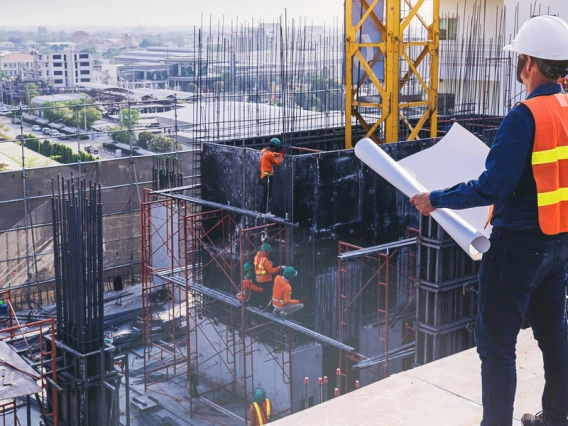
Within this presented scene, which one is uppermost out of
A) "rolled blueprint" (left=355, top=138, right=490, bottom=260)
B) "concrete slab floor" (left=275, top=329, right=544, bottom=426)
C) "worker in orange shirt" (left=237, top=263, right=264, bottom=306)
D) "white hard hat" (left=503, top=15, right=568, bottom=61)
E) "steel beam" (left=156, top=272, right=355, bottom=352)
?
"white hard hat" (left=503, top=15, right=568, bottom=61)

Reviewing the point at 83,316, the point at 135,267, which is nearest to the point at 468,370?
the point at 83,316

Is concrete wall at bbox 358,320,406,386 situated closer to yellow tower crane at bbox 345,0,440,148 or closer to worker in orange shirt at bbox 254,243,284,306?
worker in orange shirt at bbox 254,243,284,306

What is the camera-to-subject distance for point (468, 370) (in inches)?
175

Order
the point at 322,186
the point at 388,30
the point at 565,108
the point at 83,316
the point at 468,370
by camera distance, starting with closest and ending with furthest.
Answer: the point at 565,108
the point at 468,370
the point at 83,316
the point at 322,186
the point at 388,30

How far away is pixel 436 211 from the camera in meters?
3.15

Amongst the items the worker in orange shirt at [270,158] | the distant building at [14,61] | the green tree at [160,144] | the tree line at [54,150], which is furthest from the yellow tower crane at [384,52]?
the distant building at [14,61]

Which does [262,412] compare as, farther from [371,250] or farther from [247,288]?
[371,250]

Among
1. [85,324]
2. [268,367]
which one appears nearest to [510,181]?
[85,324]

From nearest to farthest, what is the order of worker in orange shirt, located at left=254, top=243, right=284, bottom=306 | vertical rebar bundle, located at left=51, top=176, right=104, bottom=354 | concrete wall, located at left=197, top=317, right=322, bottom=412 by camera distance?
vertical rebar bundle, located at left=51, top=176, right=104, bottom=354
worker in orange shirt, located at left=254, top=243, right=284, bottom=306
concrete wall, located at left=197, top=317, right=322, bottom=412

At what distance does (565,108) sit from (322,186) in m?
8.68

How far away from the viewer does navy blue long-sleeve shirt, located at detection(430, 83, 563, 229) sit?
9.38 feet

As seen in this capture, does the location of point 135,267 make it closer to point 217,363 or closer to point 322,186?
→ point 217,363

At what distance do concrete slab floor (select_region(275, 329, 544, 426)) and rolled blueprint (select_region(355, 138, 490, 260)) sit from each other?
3.79 feet

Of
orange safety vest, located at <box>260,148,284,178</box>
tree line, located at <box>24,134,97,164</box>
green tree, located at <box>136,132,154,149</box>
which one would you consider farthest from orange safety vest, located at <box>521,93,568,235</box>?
Result: green tree, located at <box>136,132,154,149</box>
